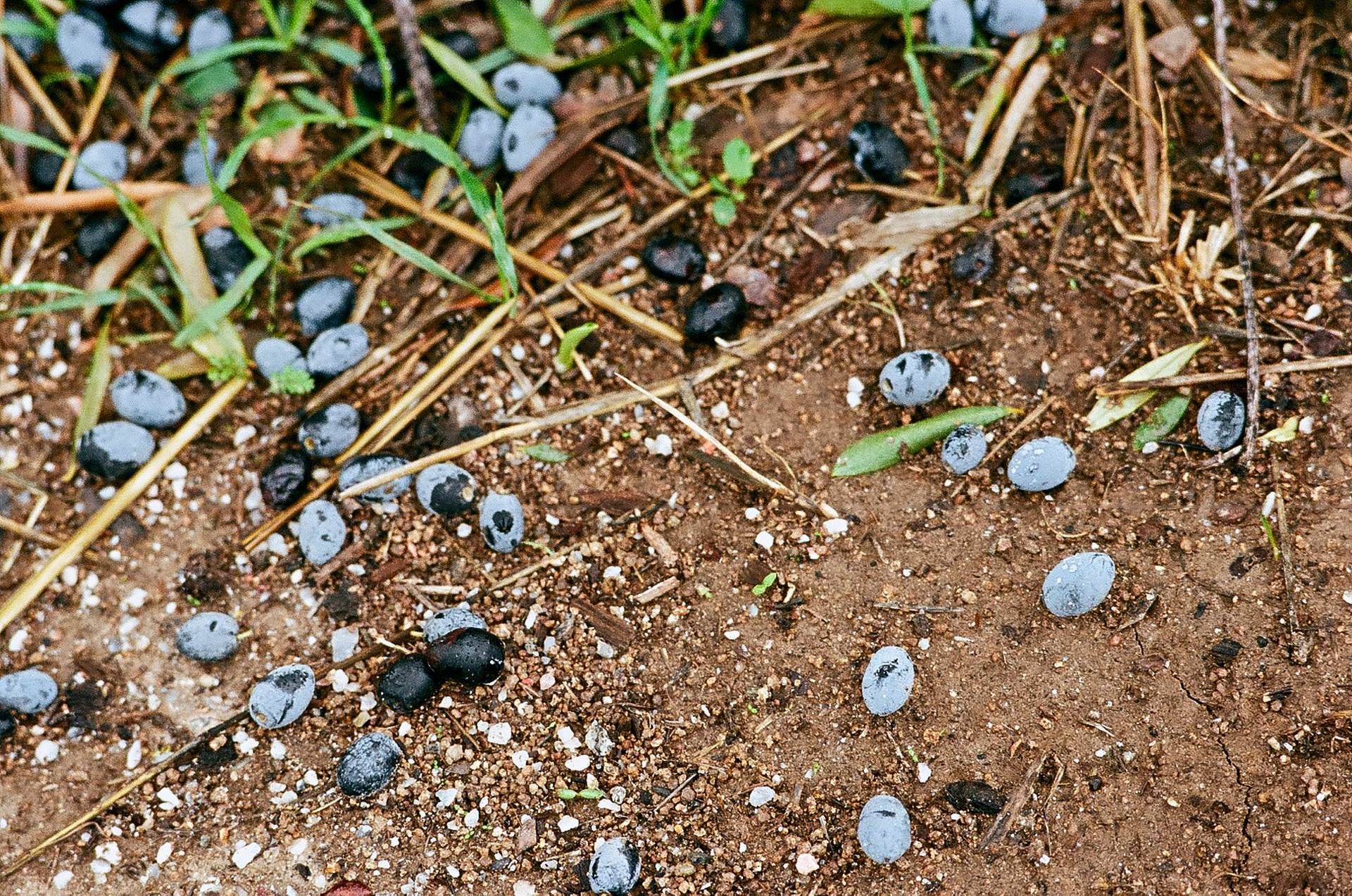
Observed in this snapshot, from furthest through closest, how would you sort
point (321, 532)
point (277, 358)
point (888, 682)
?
point (277, 358) < point (321, 532) < point (888, 682)

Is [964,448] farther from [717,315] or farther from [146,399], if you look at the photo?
[146,399]

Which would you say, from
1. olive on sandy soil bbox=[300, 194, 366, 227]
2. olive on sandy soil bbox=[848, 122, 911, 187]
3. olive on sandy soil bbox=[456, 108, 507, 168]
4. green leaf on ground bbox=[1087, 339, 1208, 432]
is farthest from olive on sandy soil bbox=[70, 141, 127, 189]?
green leaf on ground bbox=[1087, 339, 1208, 432]

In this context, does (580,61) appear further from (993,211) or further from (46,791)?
(46,791)

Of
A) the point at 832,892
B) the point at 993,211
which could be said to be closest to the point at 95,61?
the point at 993,211

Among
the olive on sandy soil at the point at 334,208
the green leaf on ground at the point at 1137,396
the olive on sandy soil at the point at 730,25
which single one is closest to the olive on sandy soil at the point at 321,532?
the olive on sandy soil at the point at 334,208

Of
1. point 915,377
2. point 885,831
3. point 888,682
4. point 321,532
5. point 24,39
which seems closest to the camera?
point 885,831

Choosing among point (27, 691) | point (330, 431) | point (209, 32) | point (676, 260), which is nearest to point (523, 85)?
point (676, 260)
